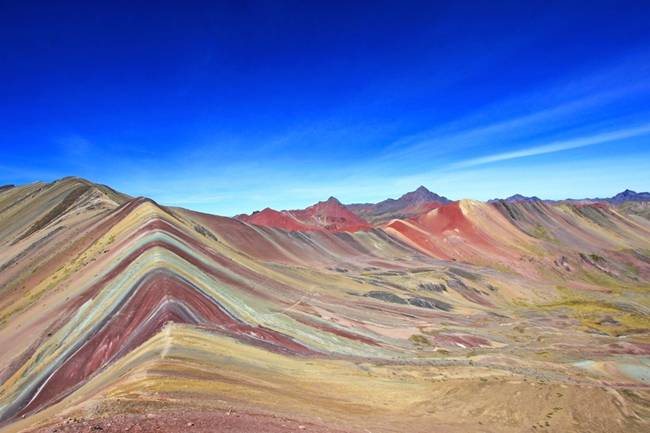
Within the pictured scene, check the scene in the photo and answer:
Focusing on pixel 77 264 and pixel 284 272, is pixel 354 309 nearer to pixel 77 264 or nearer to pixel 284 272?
pixel 284 272

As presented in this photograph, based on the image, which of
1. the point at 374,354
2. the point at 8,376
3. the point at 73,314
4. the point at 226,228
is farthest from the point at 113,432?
the point at 226,228

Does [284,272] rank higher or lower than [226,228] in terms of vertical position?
lower

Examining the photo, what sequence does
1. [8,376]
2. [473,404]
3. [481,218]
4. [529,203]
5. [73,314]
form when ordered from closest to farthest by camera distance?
1. [473,404]
2. [8,376]
3. [73,314]
4. [481,218]
5. [529,203]

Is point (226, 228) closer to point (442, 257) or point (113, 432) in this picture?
point (442, 257)

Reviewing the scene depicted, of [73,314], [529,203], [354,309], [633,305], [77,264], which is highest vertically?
[529,203]

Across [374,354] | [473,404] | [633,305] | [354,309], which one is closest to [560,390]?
[473,404]

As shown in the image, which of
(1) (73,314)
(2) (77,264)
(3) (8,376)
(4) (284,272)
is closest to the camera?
(3) (8,376)

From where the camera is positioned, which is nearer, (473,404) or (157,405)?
(157,405)
